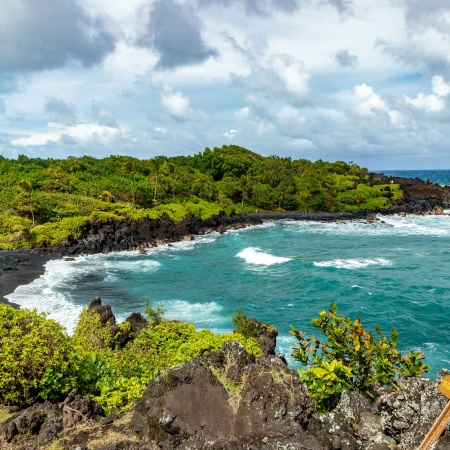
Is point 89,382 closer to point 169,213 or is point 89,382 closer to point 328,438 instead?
point 328,438

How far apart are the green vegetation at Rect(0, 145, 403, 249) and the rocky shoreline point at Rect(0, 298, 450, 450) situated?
2032 inches

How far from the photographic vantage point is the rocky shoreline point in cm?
937

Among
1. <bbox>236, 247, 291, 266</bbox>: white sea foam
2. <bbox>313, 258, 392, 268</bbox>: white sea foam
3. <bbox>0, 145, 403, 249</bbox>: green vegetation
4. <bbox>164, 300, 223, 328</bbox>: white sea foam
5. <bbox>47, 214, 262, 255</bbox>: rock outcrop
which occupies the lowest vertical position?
<bbox>164, 300, 223, 328</bbox>: white sea foam

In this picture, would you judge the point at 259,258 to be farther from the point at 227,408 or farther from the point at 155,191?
the point at 227,408

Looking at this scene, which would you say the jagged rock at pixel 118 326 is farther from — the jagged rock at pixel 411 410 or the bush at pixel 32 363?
the jagged rock at pixel 411 410

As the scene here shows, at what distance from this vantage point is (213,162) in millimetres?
122438

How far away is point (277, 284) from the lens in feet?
145

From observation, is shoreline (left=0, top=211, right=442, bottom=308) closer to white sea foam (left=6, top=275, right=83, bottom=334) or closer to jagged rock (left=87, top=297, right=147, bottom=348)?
white sea foam (left=6, top=275, right=83, bottom=334)

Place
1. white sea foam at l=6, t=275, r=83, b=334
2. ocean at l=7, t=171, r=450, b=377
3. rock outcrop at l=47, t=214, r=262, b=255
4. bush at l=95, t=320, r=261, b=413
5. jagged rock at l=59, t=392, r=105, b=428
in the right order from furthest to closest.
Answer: rock outcrop at l=47, t=214, r=262, b=255 → ocean at l=7, t=171, r=450, b=377 → white sea foam at l=6, t=275, r=83, b=334 → bush at l=95, t=320, r=261, b=413 → jagged rock at l=59, t=392, r=105, b=428

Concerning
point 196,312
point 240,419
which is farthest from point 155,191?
point 240,419

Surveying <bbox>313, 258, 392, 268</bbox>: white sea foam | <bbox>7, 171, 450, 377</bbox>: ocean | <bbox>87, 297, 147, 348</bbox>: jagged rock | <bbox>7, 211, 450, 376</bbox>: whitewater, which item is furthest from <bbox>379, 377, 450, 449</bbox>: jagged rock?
<bbox>313, 258, 392, 268</bbox>: white sea foam

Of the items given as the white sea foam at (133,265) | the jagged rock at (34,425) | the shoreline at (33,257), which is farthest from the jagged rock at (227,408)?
the white sea foam at (133,265)

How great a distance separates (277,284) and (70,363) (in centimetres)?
3206

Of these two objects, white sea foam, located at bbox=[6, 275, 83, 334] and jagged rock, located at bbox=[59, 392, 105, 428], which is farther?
white sea foam, located at bbox=[6, 275, 83, 334]
